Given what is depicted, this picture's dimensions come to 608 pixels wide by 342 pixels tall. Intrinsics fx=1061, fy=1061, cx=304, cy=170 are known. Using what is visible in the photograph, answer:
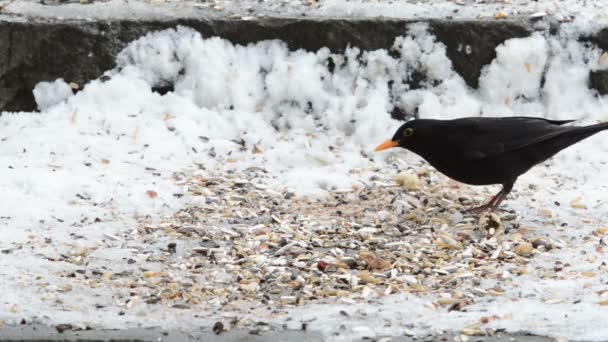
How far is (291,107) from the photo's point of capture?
21.8 ft

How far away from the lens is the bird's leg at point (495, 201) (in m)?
5.64

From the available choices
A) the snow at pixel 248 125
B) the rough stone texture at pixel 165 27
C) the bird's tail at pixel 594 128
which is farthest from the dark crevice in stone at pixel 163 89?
the bird's tail at pixel 594 128

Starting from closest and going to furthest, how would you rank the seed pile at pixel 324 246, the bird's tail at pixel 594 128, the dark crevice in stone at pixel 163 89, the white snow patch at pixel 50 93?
the seed pile at pixel 324 246, the bird's tail at pixel 594 128, the white snow patch at pixel 50 93, the dark crevice in stone at pixel 163 89

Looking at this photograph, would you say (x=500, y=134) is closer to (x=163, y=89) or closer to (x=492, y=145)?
(x=492, y=145)

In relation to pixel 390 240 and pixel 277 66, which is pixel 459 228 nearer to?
pixel 390 240

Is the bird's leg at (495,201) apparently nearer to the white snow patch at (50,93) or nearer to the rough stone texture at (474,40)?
the rough stone texture at (474,40)

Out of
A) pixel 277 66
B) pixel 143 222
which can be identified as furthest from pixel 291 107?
pixel 143 222

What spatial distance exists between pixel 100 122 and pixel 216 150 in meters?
0.73

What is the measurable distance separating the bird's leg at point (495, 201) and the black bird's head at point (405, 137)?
0.49m

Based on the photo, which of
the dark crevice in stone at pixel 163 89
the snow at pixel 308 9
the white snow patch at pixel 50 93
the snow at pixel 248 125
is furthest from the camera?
the snow at pixel 308 9

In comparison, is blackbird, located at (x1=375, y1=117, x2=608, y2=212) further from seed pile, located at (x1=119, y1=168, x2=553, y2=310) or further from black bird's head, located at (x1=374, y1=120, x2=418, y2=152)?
seed pile, located at (x1=119, y1=168, x2=553, y2=310)

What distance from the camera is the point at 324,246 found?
5164 mm

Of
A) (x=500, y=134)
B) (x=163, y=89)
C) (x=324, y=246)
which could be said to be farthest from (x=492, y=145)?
(x=163, y=89)

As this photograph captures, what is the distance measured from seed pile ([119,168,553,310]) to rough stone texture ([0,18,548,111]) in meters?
1.04
